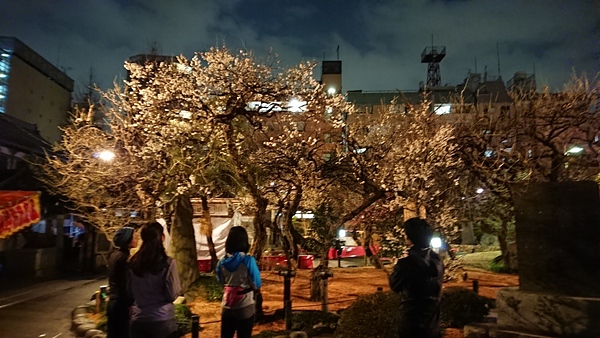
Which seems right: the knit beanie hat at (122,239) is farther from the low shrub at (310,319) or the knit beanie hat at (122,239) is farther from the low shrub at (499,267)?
the low shrub at (499,267)

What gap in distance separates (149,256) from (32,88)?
37.8 m

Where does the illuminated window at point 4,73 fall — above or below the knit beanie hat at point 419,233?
above

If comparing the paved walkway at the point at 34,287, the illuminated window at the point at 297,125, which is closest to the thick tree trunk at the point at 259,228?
the illuminated window at the point at 297,125

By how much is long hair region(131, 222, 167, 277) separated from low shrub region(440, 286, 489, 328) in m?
5.50

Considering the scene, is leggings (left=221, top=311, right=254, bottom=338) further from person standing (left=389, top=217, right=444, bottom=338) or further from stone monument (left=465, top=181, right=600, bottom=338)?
stone monument (left=465, top=181, right=600, bottom=338)

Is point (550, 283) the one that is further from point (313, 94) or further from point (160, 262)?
point (313, 94)

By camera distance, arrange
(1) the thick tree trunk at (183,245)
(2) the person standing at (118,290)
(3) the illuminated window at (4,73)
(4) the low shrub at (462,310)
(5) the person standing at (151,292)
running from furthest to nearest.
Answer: (3) the illuminated window at (4,73) < (1) the thick tree trunk at (183,245) < (4) the low shrub at (462,310) < (2) the person standing at (118,290) < (5) the person standing at (151,292)

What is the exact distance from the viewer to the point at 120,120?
12.0m

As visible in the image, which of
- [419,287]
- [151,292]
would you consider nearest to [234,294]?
[151,292]

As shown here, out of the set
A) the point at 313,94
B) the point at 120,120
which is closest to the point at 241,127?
the point at 313,94

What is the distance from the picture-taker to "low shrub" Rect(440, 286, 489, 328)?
282 inches

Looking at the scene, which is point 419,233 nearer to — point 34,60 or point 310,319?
point 310,319

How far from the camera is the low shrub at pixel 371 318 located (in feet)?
19.2

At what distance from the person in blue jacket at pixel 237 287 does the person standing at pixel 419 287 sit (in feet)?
5.54
